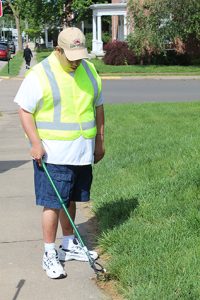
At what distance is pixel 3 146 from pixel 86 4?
1601 inches

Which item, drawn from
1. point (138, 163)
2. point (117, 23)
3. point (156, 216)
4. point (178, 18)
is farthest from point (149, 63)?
point (156, 216)

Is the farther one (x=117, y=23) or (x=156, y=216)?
(x=117, y=23)

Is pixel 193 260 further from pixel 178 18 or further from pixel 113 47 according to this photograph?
pixel 113 47

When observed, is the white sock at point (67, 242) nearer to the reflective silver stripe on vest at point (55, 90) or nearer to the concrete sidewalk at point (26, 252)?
the concrete sidewalk at point (26, 252)

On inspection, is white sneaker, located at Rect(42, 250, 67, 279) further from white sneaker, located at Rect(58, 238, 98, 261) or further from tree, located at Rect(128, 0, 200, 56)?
tree, located at Rect(128, 0, 200, 56)

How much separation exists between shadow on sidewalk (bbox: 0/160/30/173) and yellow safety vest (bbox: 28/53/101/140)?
3974mm

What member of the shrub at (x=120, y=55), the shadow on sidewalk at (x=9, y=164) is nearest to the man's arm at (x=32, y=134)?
the shadow on sidewalk at (x=9, y=164)

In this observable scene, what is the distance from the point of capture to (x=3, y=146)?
383 inches

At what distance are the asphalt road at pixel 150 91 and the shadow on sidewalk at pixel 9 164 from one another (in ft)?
30.4

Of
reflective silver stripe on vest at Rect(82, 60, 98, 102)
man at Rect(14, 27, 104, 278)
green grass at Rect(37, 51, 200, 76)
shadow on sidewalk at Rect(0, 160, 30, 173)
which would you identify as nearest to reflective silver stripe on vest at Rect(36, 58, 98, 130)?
man at Rect(14, 27, 104, 278)

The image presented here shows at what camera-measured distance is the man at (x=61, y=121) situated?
12.5ft

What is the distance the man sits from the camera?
3.81 meters

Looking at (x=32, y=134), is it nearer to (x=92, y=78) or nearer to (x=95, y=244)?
(x=92, y=78)

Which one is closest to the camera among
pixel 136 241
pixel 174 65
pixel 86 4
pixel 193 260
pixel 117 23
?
pixel 193 260
